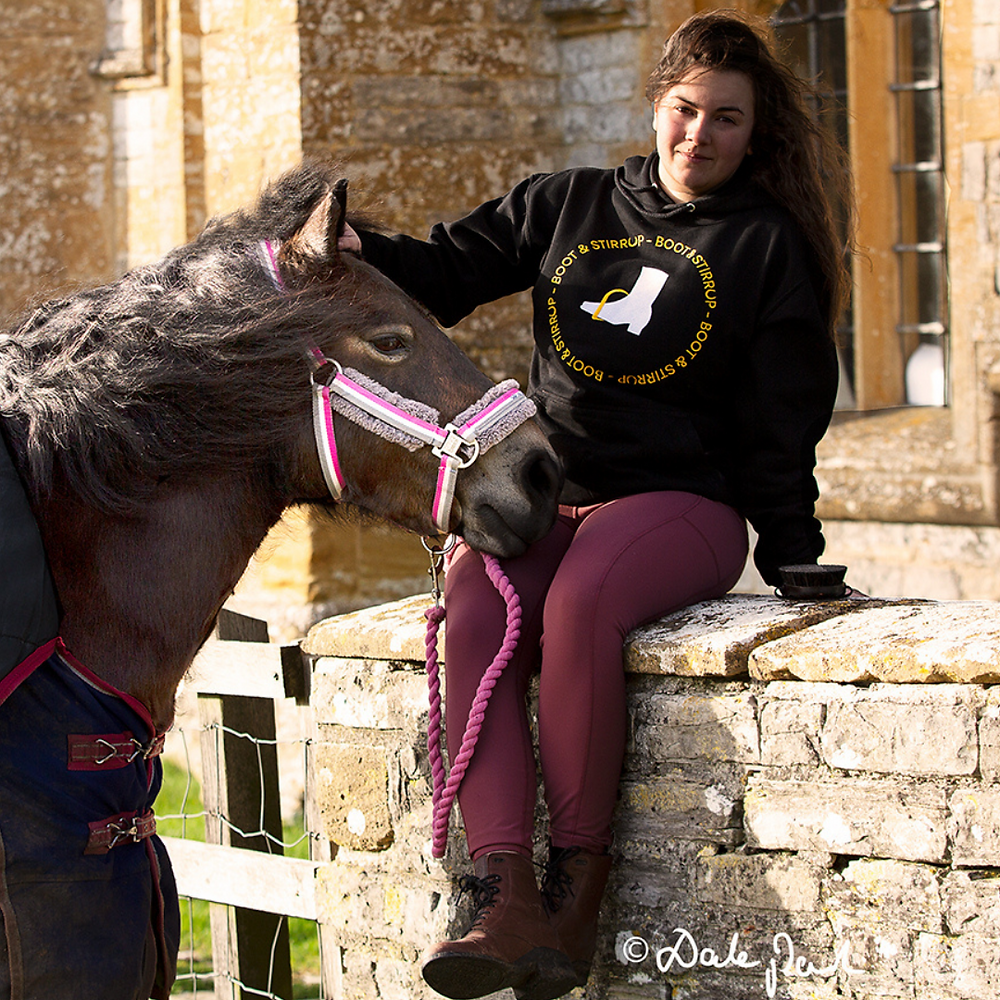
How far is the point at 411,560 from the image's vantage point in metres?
6.24

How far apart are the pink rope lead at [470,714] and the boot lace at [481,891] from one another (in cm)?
17

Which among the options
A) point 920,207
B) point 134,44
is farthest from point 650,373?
point 134,44

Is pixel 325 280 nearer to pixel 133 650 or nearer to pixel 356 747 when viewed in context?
pixel 133 650

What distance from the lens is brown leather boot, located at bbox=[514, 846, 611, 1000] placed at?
7.59 feet

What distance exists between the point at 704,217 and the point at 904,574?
422cm

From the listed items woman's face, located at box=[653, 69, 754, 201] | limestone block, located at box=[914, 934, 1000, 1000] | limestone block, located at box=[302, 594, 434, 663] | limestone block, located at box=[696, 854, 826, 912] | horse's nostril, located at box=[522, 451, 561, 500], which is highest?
woman's face, located at box=[653, 69, 754, 201]

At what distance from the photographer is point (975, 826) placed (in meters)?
2.19

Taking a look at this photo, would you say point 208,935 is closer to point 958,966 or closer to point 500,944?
point 500,944

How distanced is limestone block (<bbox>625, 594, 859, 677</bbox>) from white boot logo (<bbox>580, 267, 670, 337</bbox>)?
2.04 ft

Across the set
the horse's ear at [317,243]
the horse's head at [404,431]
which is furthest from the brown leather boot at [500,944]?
the horse's ear at [317,243]

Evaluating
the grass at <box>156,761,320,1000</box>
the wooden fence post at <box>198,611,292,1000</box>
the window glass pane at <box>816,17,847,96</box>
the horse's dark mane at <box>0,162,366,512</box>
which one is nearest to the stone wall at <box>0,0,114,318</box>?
the grass at <box>156,761,320,1000</box>

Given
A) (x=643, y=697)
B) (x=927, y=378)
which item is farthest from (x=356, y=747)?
(x=927, y=378)

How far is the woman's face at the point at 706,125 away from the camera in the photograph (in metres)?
2.74

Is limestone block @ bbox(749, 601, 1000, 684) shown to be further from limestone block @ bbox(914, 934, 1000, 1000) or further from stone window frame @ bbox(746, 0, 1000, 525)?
stone window frame @ bbox(746, 0, 1000, 525)
